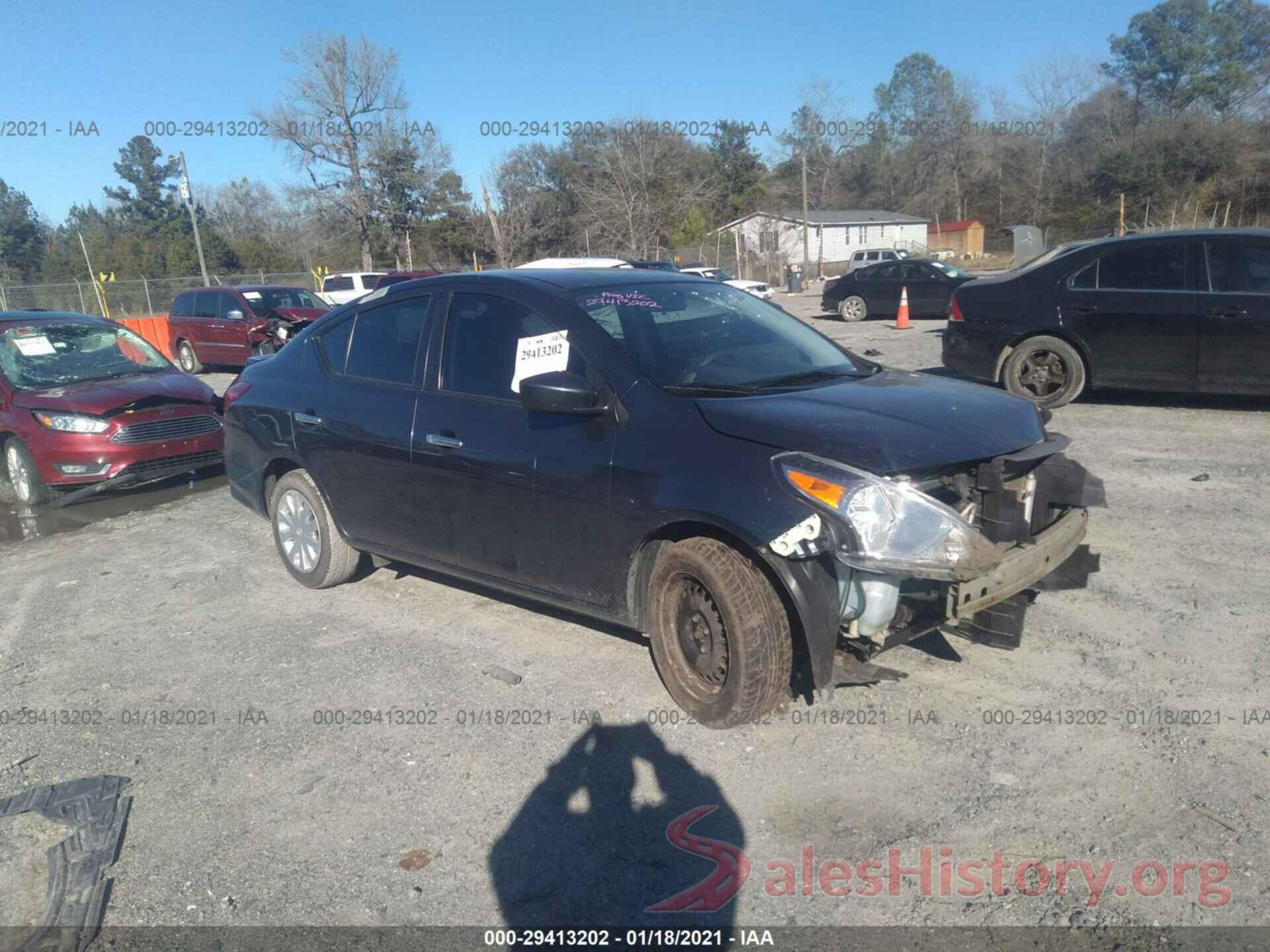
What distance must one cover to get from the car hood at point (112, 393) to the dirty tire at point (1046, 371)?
779 centimetres

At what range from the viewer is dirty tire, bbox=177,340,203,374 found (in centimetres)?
1859

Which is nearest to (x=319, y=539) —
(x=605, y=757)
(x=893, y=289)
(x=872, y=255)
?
(x=605, y=757)

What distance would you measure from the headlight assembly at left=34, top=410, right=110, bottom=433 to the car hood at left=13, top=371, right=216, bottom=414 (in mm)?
57

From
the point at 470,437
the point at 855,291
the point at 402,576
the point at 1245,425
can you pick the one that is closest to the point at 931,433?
the point at 470,437

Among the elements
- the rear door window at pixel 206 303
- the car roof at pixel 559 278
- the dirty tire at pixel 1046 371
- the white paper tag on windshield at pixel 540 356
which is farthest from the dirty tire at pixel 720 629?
the rear door window at pixel 206 303

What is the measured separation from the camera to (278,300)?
17.9m

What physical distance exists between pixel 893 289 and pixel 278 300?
1337 centimetres

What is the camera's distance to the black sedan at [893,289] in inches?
810

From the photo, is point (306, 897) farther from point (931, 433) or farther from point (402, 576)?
point (402, 576)

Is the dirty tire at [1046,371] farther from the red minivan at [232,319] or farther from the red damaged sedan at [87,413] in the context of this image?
the red minivan at [232,319]

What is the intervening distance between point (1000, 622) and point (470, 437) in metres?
2.44

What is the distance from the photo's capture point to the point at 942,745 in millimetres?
3512

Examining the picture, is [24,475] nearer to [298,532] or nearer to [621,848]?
[298,532]

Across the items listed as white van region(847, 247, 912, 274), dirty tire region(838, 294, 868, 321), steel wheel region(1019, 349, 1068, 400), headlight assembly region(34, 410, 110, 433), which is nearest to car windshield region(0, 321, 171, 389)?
headlight assembly region(34, 410, 110, 433)
